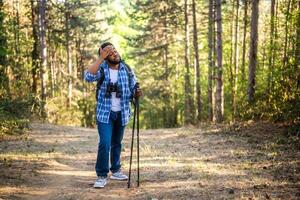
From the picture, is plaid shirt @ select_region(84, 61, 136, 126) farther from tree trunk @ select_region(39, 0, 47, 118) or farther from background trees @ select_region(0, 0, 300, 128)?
tree trunk @ select_region(39, 0, 47, 118)

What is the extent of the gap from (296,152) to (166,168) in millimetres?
2857

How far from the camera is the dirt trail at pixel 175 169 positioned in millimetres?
6688

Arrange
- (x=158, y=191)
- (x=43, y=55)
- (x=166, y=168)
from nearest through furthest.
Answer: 1. (x=158, y=191)
2. (x=166, y=168)
3. (x=43, y=55)

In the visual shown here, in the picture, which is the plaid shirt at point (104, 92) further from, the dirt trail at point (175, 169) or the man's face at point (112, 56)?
the dirt trail at point (175, 169)

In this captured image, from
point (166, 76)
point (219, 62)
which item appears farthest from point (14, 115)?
point (166, 76)

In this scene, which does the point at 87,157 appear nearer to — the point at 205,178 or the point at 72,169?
the point at 72,169

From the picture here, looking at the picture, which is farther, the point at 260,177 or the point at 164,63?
the point at 164,63

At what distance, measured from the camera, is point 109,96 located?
7363mm

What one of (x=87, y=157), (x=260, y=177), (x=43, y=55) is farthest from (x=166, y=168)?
(x=43, y=55)

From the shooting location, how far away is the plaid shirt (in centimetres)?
727

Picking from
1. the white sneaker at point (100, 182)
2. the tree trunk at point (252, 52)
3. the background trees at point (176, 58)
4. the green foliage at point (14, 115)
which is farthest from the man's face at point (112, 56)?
the tree trunk at point (252, 52)

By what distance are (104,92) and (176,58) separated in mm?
30162

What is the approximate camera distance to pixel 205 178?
7.37 meters

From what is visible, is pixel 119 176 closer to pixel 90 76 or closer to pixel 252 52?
pixel 90 76
